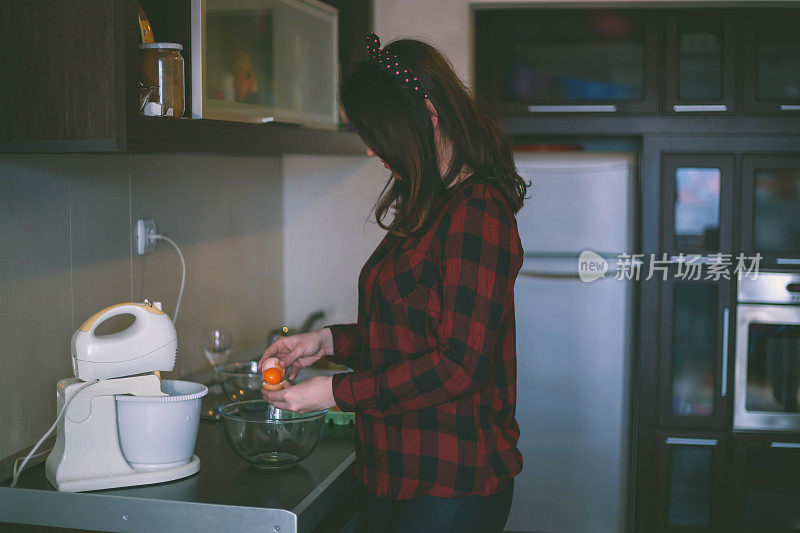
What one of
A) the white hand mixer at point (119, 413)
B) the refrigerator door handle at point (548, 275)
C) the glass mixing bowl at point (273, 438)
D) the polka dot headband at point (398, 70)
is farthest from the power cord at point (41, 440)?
the refrigerator door handle at point (548, 275)

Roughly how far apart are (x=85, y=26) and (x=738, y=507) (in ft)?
8.91

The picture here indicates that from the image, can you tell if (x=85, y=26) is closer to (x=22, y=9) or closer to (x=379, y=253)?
(x=22, y=9)

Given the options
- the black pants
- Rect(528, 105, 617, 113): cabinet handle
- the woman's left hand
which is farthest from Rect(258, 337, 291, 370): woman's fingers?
Rect(528, 105, 617, 113): cabinet handle

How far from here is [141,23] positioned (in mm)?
1579

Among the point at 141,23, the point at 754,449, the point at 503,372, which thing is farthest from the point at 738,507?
the point at 141,23

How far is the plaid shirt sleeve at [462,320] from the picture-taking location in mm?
1346

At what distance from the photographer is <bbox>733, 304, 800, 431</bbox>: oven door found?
9.91ft

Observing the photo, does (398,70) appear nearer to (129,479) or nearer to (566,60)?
(129,479)

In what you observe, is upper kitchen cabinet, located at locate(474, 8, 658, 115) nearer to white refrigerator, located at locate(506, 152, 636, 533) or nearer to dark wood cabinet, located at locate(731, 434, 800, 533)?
white refrigerator, located at locate(506, 152, 636, 533)

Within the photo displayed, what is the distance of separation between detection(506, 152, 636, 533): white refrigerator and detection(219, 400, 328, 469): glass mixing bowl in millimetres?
1657

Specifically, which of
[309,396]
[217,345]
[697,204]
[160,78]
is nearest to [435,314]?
[309,396]

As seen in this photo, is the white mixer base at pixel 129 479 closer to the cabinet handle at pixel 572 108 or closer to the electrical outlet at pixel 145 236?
the electrical outlet at pixel 145 236

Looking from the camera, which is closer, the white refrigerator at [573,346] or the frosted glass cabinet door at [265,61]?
the frosted glass cabinet door at [265,61]

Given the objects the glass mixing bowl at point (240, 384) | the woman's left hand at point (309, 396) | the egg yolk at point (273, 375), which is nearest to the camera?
the woman's left hand at point (309, 396)
